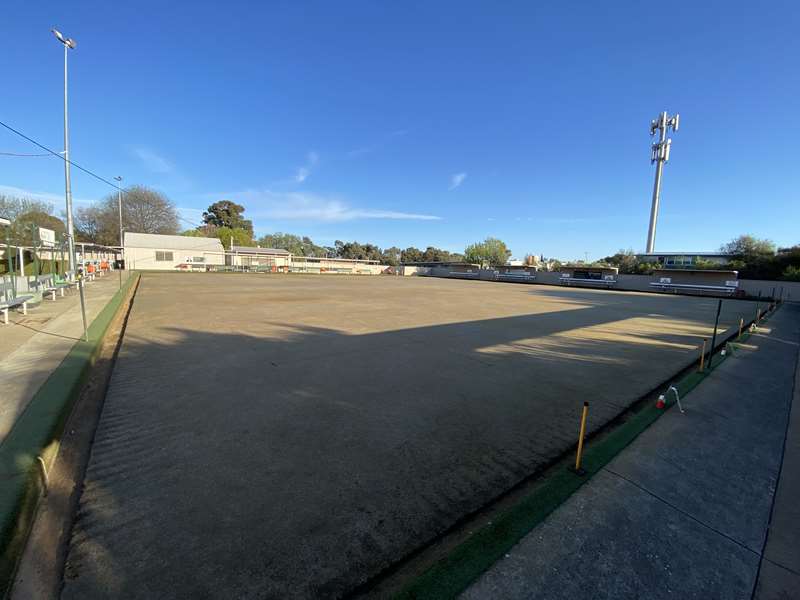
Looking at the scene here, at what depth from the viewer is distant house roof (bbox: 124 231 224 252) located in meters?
46.9

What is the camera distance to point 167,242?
163 feet

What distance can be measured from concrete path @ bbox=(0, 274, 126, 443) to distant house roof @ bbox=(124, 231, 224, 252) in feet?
141

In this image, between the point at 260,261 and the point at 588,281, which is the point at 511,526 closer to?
the point at 588,281

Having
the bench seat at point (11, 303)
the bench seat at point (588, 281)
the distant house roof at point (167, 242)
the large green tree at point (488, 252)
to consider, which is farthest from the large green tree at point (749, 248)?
the distant house roof at point (167, 242)

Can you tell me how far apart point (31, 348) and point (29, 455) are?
5208 millimetres

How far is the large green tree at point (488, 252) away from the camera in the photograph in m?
81.2

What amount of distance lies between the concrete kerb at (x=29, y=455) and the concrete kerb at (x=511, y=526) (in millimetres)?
2572

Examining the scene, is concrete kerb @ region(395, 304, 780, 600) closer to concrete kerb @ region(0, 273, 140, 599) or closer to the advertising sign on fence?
concrete kerb @ region(0, 273, 140, 599)

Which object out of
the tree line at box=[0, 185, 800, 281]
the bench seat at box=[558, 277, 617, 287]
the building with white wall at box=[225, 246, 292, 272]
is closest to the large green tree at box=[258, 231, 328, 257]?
the tree line at box=[0, 185, 800, 281]

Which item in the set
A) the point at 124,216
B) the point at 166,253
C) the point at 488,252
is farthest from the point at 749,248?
the point at 124,216

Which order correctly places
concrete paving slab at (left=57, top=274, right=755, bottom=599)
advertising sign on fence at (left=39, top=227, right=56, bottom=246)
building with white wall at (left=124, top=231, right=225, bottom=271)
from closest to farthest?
concrete paving slab at (left=57, top=274, right=755, bottom=599), advertising sign on fence at (left=39, top=227, right=56, bottom=246), building with white wall at (left=124, top=231, right=225, bottom=271)

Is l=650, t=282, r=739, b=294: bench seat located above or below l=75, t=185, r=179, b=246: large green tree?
below

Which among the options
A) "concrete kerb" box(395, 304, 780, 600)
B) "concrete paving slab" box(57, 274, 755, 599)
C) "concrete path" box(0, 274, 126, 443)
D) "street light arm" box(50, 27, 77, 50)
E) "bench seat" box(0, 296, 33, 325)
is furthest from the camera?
"street light arm" box(50, 27, 77, 50)

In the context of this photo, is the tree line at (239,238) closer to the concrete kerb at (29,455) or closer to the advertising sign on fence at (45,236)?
the advertising sign on fence at (45,236)
